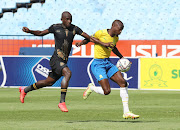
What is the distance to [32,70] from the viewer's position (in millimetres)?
19547

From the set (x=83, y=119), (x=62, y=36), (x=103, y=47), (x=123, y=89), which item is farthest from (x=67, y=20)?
(x=83, y=119)

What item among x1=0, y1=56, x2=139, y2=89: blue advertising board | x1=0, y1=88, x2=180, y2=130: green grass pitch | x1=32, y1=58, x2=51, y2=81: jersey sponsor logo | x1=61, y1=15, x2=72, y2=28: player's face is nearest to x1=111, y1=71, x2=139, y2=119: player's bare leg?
x1=0, y1=88, x2=180, y2=130: green grass pitch

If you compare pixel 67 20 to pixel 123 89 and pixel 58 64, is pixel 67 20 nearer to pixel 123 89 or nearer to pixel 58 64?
pixel 58 64

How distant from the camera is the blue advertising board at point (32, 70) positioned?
19.2 m

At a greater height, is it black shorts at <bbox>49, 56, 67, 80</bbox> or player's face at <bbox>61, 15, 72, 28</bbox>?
player's face at <bbox>61, 15, 72, 28</bbox>

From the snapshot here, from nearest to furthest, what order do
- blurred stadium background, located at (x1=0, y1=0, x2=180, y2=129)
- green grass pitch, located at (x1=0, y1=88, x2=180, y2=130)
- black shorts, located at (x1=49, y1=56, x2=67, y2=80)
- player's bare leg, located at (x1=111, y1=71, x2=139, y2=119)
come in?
green grass pitch, located at (x1=0, y1=88, x2=180, y2=130), player's bare leg, located at (x1=111, y1=71, x2=139, y2=119), black shorts, located at (x1=49, y1=56, x2=67, y2=80), blurred stadium background, located at (x1=0, y1=0, x2=180, y2=129)

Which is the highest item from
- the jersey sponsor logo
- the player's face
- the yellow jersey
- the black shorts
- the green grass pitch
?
the player's face

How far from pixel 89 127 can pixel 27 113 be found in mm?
2766

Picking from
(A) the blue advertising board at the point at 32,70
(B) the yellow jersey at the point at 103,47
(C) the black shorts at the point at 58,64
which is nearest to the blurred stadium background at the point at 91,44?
(A) the blue advertising board at the point at 32,70

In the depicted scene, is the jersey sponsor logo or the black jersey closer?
the black jersey

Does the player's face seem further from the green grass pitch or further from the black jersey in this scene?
the green grass pitch

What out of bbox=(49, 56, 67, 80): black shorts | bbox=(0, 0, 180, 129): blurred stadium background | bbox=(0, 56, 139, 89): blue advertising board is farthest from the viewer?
bbox=(0, 56, 139, 89): blue advertising board

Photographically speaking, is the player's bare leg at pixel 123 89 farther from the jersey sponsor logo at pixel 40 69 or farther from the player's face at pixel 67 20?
the jersey sponsor logo at pixel 40 69

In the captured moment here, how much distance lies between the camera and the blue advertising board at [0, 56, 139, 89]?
19.2m
